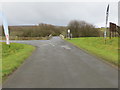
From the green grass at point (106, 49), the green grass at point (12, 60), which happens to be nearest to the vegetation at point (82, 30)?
the green grass at point (106, 49)

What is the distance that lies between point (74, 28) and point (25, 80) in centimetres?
4897

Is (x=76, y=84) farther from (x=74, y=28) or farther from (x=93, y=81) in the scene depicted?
(x=74, y=28)

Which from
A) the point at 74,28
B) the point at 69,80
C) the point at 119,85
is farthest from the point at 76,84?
the point at 74,28

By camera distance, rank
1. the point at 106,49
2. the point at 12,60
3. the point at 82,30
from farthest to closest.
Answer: the point at 82,30 → the point at 106,49 → the point at 12,60

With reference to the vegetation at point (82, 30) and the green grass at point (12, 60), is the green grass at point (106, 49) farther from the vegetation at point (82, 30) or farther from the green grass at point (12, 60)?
the vegetation at point (82, 30)

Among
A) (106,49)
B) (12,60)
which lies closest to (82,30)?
(106,49)

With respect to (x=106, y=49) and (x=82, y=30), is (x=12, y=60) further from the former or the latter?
(x=82, y=30)

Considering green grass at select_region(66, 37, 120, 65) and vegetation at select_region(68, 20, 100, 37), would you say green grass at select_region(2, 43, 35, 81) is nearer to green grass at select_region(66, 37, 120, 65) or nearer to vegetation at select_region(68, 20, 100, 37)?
green grass at select_region(66, 37, 120, 65)

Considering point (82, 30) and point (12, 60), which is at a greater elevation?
point (82, 30)

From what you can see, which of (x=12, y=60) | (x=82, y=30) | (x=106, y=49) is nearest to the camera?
(x=12, y=60)

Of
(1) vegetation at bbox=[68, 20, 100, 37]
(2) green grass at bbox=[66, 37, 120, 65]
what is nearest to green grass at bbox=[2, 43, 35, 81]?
(2) green grass at bbox=[66, 37, 120, 65]

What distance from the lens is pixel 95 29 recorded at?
54.2 metres

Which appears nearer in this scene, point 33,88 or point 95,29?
point 33,88

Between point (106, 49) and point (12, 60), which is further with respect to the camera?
point (106, 49)
